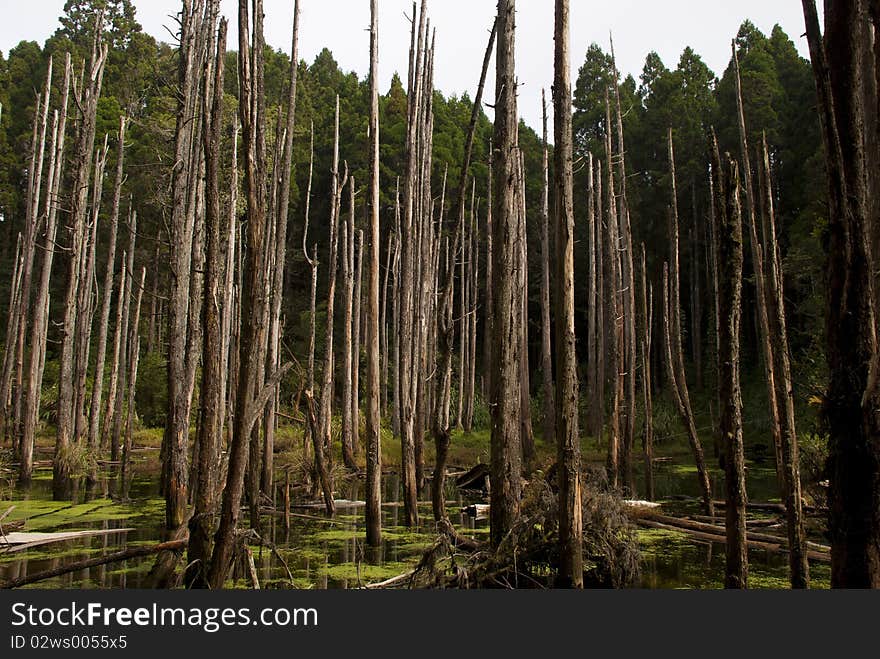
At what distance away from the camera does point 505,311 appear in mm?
6695

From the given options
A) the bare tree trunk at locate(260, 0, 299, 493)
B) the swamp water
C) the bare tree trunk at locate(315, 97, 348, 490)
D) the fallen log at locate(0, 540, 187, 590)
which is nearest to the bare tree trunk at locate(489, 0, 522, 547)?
the swamp water

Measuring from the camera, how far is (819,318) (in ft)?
62.0

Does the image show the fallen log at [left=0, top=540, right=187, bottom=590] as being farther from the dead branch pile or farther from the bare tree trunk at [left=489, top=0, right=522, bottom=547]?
the bare tree trunk at [left=489, top=0, right=522, bottom=547]

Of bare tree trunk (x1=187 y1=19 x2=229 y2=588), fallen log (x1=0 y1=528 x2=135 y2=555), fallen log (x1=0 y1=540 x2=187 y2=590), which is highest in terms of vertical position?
bare tree trunk (x1=187 y1=19 x2=229 y2=588)

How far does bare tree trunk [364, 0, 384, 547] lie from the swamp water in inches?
18.1

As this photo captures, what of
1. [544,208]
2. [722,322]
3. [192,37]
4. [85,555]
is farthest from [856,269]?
[544,208]

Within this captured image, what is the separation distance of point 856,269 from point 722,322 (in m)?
2.25

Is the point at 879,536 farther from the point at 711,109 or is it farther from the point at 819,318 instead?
the point at 711,109

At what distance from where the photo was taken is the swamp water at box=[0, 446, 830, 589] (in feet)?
22.7

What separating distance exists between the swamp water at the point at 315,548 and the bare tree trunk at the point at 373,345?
46 centimetres

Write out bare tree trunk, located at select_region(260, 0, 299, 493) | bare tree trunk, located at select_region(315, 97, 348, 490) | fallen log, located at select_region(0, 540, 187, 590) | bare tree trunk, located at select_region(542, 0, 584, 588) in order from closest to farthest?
fallen log, located at select_region(0, 540, 187, 590) < bare tree trunk, located at select_region(542, 0, 584, 588) < bare tree trunk, located at select_region(260, 0, 299, 493) < bare tree trunk, located at select_region(315, 97, 348, 490)

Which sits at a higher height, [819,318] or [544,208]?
[544,208]

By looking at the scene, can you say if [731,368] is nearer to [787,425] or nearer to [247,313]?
[787,425]

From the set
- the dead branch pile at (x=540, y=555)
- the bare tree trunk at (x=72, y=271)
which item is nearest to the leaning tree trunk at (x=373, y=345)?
the dead branch pile at (x=540, y=555)
